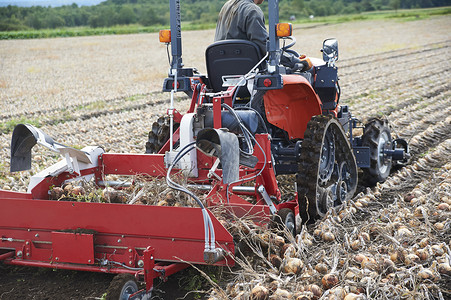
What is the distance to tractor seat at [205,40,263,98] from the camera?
5098 mm

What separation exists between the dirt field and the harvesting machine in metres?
0.28

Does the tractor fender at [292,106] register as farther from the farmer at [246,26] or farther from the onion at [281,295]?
the onion at [281,295]

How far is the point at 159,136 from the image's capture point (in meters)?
5.89

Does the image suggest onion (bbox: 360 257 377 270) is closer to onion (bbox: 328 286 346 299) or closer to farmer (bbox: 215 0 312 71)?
onion (bbox: 328 286 346 299)

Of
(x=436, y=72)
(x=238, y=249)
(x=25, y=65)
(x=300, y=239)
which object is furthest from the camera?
(x=25, y=65)

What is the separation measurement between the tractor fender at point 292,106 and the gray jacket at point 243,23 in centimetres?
48

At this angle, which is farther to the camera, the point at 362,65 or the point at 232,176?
the point at 362,65

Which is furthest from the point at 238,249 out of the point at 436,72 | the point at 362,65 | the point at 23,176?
the point at 362,65

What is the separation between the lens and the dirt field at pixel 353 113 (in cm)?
401

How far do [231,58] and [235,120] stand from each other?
87 centimetres

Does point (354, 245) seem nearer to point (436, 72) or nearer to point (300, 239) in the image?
point (300, 239)

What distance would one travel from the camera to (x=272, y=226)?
14.0 ft

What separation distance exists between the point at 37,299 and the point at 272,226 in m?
1.78

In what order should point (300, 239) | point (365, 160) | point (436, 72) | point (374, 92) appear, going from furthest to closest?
point (436, 72)
point (374, 92)
point (365, 160)
point (300, 239)
